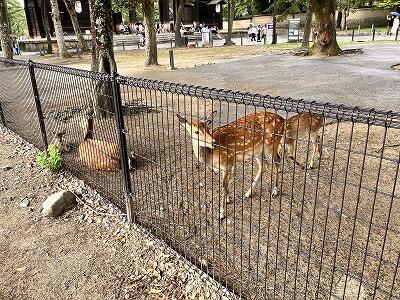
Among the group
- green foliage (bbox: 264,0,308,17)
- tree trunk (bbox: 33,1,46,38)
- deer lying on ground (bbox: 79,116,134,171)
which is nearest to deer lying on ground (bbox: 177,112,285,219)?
deer lying on ground (bbox: 79,116,134,171)

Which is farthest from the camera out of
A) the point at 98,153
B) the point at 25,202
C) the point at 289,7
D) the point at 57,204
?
the point at 289,7

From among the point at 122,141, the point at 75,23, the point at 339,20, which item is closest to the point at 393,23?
the point at 339,20

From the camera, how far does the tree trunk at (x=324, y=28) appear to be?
17.8 meters

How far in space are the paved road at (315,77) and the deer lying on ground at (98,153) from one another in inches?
266

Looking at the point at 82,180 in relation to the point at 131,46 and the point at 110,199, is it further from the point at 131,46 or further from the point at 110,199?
the point at 131,46

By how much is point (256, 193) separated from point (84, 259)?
2.38 metres

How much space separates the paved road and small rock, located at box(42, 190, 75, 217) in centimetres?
752

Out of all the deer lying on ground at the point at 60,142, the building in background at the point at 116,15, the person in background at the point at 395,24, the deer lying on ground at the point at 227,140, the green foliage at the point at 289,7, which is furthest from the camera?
the building in background at the point at 116,15

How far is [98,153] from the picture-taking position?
542cm

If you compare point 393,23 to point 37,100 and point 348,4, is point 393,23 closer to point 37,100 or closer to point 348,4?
point 348,4

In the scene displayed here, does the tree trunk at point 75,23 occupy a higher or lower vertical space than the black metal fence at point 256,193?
higher

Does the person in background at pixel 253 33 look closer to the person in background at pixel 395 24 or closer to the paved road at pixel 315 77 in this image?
the person in background at pixel 395 24

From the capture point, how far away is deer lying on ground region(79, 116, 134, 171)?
533 cm

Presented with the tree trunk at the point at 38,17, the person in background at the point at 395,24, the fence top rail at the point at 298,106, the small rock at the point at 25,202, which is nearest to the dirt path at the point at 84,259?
the small rock at the point at 25,202
